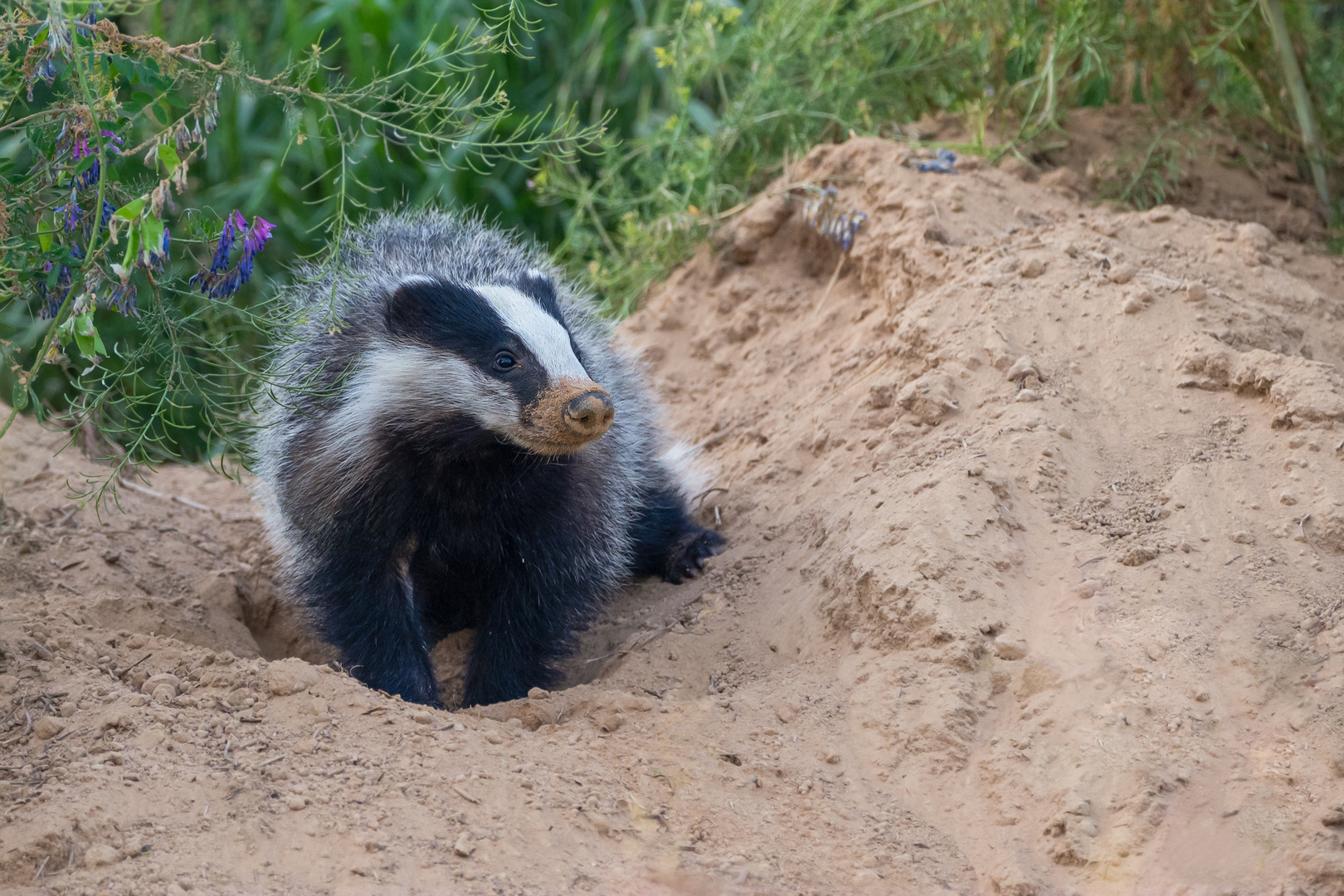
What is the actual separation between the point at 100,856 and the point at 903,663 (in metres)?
1.72

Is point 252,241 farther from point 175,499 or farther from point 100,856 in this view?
point 175,499

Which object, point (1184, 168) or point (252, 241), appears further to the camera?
point (1184, 168)

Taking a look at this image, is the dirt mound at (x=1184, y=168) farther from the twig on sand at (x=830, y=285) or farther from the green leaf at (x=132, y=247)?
the green leaf at (x=132, y=247)

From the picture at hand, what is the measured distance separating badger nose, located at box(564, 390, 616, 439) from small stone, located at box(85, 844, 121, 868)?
1.39m

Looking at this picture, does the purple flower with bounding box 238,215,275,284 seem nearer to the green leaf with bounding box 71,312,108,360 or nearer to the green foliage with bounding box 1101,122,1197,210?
the green leaf with bounding box 71,312,108,360

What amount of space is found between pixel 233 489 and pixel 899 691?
3536mm

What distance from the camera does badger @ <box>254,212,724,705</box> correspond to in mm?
3088

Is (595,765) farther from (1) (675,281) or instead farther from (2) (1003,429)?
(1) (675,281)

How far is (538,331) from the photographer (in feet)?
10.2

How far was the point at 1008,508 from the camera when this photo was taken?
117 inches

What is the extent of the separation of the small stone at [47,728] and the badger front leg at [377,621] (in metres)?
0.89

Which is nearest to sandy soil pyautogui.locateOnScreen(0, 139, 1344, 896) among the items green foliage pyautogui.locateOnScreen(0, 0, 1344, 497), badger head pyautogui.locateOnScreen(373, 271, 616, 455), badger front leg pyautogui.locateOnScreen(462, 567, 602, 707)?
badger front leg pyautogui.locateOnScreen(462, 567, 602, 707)

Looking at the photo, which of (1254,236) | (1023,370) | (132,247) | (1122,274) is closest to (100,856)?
(132,247)

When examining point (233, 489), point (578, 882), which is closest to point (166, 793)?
point (578, 882)
